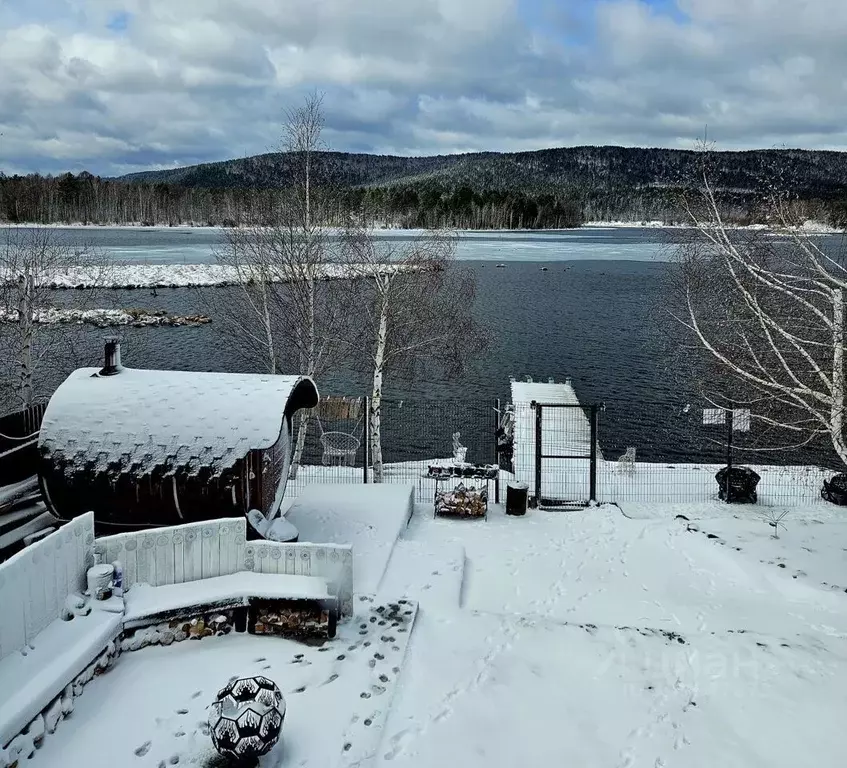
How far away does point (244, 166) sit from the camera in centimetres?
18688

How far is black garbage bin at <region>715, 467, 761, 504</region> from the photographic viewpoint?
623 inches

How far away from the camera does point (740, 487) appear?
624 inches

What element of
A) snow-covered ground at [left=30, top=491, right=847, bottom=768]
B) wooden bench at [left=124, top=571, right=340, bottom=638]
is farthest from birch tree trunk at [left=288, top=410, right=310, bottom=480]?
wooden bench at [left=124, top=571, right=340, bottom=638]

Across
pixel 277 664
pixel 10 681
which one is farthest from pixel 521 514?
pixel 10 681

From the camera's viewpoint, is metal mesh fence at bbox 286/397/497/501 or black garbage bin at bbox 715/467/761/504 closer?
black garbage bin at bbox 715/467/761/504

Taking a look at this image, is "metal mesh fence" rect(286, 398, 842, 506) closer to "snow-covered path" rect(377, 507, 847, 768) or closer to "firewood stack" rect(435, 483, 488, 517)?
"firewood stack" rect(435, 483, 488, 517)

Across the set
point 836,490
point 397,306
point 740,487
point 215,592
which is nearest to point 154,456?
point 215,592

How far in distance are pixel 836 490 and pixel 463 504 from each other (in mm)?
8638

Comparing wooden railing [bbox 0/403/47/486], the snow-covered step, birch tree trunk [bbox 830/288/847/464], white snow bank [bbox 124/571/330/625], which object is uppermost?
birch tree trunk [bbox 830/288/847/464]

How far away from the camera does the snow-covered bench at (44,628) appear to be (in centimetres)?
603

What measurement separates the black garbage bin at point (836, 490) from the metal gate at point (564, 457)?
16.6ft

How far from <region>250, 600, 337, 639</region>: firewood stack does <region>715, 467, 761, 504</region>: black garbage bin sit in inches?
434

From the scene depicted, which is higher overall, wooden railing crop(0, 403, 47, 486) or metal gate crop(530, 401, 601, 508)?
wooden railing crop(0, 403, 47, 486)

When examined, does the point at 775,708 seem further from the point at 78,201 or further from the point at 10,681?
the point at 78,201
